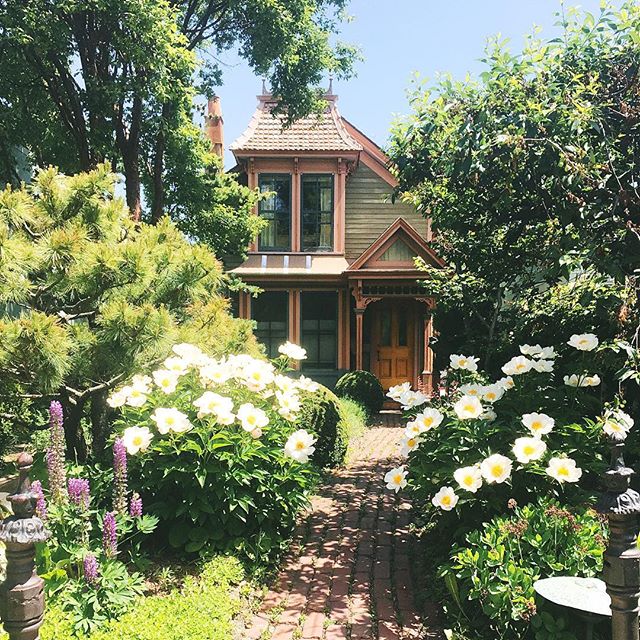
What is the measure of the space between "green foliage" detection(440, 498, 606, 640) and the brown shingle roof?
1263cm

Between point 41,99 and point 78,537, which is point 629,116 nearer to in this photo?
point 78,537

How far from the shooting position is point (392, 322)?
49.5ft

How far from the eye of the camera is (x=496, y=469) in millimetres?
3393

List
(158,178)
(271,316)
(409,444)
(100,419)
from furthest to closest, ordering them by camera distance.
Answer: (271,316), (158,178), (100,419), (409,444)

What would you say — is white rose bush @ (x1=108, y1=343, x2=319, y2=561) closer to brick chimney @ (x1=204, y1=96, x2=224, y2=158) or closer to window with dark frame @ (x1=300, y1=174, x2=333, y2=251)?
window with dark frame @ (x1=300, y1=174, x2=333, y2=251)

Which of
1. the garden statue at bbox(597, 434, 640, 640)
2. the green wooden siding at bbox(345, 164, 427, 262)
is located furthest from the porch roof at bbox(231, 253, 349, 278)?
the garden statue at bbox(597, 434, 640, 640)

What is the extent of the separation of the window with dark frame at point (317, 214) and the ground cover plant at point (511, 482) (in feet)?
35.4

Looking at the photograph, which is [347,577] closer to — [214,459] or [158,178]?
[214,459]

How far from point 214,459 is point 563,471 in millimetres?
2090

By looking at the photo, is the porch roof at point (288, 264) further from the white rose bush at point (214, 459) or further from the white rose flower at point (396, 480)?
the white rose flower at point (396, 480)

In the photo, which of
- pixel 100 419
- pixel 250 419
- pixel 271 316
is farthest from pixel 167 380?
pixel 271 316

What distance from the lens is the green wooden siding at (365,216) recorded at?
15.4 m

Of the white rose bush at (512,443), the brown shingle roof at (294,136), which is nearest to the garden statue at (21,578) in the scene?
the white rose bush at (512,443)

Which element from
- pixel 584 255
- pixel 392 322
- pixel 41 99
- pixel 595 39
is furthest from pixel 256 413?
pixel 392 322
